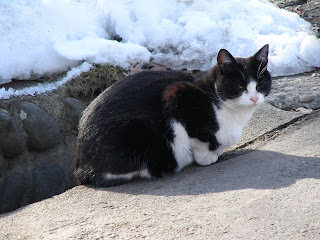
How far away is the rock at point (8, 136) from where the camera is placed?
3729 mm

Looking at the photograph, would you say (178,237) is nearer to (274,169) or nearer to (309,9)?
(274,169)

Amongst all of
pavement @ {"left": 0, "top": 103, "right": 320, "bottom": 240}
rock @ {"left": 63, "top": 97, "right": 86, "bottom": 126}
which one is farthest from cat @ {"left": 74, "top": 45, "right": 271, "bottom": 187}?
rock @ {"left": 63, "top": 97, "right": 86, "bottom": 126}

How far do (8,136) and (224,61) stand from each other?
1.84 metres

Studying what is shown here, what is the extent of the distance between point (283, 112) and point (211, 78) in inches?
41.2

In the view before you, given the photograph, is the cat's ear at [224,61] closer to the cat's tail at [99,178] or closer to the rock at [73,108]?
the cat's tail at [99,178]

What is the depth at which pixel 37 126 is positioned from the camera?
12.9ft

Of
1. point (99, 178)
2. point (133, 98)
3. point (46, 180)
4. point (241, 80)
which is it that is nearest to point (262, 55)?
point (241, 80)

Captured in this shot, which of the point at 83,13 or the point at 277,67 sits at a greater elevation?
the point at 83,13

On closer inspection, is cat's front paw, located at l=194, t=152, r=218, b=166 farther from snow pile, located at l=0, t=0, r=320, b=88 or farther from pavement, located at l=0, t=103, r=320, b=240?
snow pile, located at l=0, t=0, r=320, b=88

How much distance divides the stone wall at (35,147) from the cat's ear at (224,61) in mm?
1567

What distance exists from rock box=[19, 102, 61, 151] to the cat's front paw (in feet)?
4.55

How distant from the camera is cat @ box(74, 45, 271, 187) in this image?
10.3 ft

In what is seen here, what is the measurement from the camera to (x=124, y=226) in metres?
2.42

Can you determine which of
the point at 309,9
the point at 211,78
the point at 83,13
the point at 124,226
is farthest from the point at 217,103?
the point at 309,9
